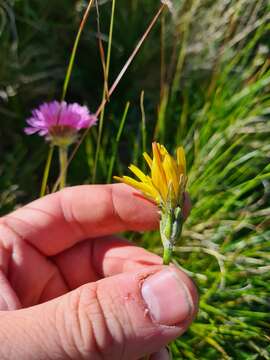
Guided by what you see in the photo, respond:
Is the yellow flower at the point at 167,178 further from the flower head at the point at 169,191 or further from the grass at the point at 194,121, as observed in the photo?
the grass at the point at 194,121

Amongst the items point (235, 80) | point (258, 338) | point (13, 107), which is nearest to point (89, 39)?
point (13, 107)

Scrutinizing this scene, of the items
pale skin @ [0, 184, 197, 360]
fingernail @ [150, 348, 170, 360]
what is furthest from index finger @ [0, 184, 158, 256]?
fingernail @ [150, 348, 170, 360]

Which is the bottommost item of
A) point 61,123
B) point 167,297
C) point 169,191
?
point 167,297

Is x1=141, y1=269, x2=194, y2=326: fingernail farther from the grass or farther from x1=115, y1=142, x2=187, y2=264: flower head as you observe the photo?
the grass

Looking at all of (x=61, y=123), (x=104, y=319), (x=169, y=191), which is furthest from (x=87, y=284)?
(x=61, y=123)

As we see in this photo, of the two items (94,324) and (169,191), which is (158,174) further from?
(94,324)

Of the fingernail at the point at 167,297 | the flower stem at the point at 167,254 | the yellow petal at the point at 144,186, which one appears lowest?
the fingernail at the point at 167,297

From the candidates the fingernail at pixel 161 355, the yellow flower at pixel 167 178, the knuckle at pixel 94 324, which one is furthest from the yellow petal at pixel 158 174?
the fingernail at pixel 161 355
